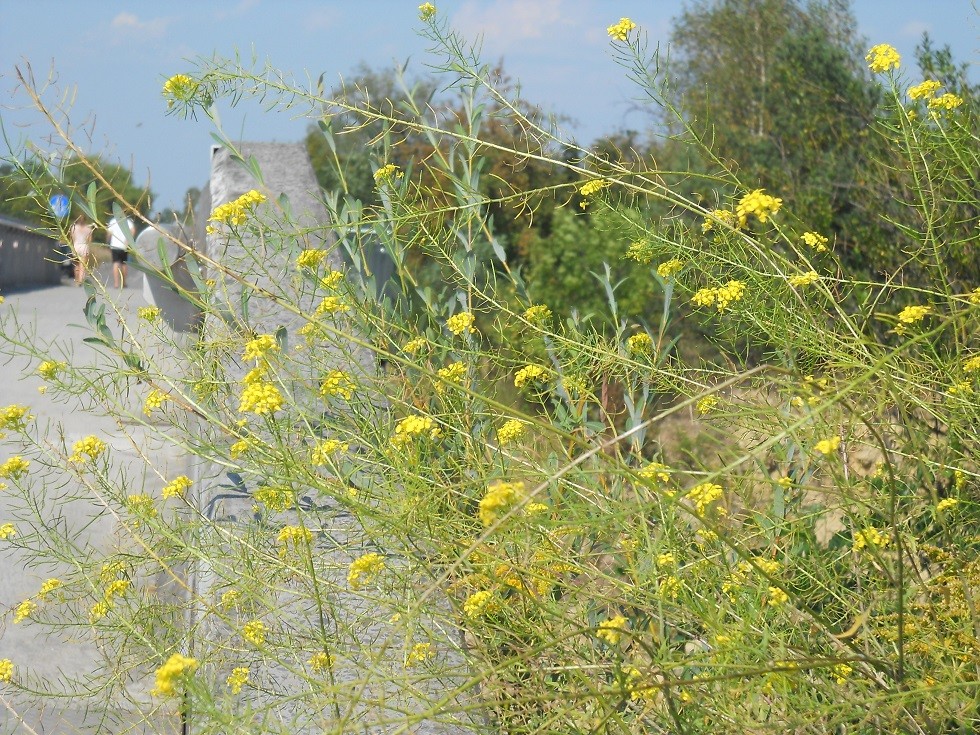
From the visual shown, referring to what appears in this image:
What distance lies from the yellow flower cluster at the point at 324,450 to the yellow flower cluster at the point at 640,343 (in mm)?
680

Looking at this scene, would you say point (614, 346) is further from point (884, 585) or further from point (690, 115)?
point (884, 585)

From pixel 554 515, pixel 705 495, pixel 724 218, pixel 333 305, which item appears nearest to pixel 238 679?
pixel 554 515

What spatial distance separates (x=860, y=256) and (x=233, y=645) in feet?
21.5

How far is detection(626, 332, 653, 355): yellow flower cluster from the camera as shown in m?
2.27

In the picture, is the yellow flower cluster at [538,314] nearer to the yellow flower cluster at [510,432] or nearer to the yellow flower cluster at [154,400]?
the yellow flower cluster at [510,432]

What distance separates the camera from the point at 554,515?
5.68ft

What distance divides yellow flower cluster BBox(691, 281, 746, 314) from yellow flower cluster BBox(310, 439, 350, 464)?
779 mm

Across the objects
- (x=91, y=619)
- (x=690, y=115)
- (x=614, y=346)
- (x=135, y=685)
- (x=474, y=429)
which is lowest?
(x=135, y=685)

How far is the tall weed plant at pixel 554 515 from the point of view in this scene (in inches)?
51.4

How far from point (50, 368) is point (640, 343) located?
129cm

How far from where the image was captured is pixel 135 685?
2.81m

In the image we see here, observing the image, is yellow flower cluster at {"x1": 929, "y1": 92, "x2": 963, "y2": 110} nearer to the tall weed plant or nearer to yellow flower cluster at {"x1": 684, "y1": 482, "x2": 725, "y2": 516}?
the tall weed plant

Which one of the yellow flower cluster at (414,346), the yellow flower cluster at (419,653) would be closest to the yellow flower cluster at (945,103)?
the yellow flower cluster at (414,346)

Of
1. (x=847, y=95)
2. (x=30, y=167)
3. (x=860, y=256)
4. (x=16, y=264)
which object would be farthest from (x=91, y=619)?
(x=16, y=264)
